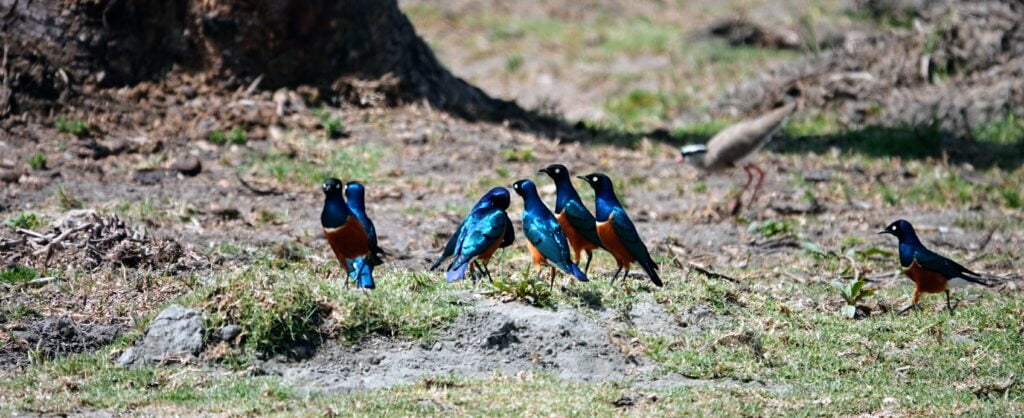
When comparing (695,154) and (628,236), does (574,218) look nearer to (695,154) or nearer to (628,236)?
(628,236)

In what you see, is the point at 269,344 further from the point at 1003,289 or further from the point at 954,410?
the point at 1003,289

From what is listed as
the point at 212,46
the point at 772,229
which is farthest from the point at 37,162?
the point at 772,229

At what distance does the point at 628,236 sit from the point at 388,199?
394cm

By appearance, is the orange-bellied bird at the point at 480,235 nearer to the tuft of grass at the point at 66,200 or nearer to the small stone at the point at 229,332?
the small stone at the point at 229,332

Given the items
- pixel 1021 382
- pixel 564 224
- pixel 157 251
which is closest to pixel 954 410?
pixel 1021 382

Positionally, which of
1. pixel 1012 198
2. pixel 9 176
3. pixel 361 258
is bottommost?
pixel 1012 198

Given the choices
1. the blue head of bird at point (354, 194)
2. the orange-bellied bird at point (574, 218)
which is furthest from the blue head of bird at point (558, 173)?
the blue head of bird at point (354, 194)

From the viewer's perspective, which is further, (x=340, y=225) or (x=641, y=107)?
(x=641, y=107)

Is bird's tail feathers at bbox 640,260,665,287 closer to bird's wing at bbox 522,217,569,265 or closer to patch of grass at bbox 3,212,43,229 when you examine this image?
bird's wing at bbox 522,217,569,265

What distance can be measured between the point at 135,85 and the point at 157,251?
4.32 metres

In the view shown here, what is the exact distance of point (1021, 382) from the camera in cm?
743

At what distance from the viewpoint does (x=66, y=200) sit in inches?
421

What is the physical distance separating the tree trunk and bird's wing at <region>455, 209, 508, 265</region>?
5745mm

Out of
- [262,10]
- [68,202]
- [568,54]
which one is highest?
[262,10]
